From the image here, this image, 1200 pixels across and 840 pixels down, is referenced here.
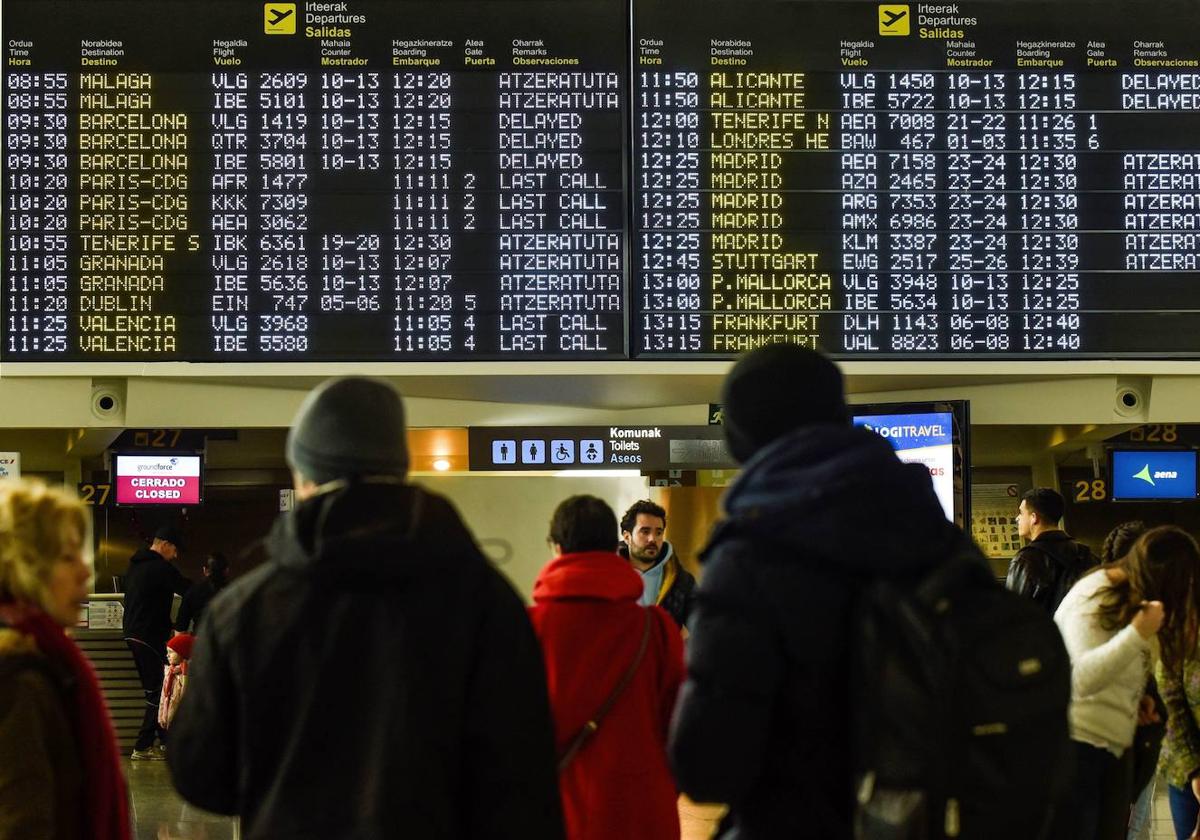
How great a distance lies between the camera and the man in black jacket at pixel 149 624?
11.5 m

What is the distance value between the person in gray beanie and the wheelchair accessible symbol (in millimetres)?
6326

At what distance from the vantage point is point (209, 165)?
8.70 m

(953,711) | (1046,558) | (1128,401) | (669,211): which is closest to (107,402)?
(669,211)

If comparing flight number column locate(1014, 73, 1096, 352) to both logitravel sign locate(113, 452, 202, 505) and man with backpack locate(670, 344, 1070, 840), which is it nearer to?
logitravel sign locate(113, 452, 202, 505)

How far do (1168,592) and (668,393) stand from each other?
4884 mm

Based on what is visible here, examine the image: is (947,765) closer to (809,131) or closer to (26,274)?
(809,131)

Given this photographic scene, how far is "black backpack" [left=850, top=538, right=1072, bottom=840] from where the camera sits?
2373 mm

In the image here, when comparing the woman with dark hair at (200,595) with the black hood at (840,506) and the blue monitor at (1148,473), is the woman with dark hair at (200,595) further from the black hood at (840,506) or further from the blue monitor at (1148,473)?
the black hood at (840,506)

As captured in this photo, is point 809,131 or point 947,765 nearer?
point 947,765

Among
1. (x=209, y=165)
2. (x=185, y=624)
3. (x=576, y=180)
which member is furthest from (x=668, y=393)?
(x=185, y=624)

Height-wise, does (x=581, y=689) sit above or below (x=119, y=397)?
below

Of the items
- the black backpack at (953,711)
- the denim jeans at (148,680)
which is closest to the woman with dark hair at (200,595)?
the denim jeans at (148,680)

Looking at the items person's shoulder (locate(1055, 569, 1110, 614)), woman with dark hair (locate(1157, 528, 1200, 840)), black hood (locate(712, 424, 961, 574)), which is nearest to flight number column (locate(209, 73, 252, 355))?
person's shoulder (locate(1055, 569, 1110, 614))

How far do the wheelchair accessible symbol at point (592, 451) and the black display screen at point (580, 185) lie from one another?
572 millimetres
